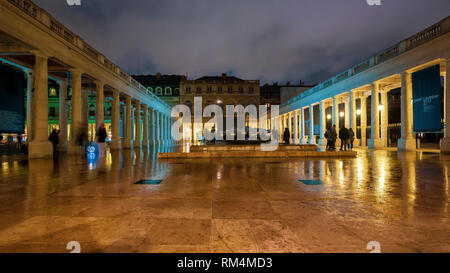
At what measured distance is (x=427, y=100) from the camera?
17.4 metres

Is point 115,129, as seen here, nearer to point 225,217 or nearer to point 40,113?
point 40,113

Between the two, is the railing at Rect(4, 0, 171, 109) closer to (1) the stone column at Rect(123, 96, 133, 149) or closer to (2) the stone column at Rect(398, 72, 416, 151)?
(1) the stone column at Rect(123, 96, 133, 149)

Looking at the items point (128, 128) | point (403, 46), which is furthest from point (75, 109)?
point (403, 46)

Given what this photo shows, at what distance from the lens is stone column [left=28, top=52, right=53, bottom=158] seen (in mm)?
13617

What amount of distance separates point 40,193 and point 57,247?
122 inches

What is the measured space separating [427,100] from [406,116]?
230 cm

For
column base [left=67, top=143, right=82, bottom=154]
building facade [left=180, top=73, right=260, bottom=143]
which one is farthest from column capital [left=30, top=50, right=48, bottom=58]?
building facade [left=180, top=73, right=260, bottom=143]

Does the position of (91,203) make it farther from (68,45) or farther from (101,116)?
(101,116)

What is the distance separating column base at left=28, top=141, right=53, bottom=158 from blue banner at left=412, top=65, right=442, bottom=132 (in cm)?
2681

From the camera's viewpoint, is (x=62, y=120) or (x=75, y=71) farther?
(x=62, y=120)

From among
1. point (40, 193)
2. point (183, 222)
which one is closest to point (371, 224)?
Answer: point (183, 222)

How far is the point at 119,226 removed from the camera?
2.91m

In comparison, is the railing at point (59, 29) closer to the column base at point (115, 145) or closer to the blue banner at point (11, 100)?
the blue banner at point (11, 100)

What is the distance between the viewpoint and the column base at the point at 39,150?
13.4 meters
